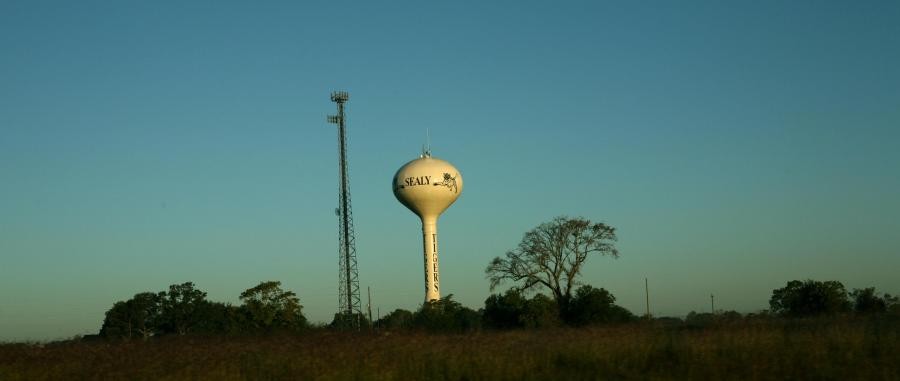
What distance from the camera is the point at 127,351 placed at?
20.2 m

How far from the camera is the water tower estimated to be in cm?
6119

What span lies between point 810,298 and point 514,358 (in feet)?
142

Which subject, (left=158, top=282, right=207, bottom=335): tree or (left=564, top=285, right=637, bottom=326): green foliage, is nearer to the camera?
(left=564, top=285, right=637, bottom=326): green foliage

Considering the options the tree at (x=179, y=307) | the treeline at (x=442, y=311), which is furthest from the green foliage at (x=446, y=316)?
the tree at (x=179, y=307)

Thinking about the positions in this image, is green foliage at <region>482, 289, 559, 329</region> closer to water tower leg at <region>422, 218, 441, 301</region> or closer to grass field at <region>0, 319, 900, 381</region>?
water tower leg at <region>422, 218, 441, 301</region>

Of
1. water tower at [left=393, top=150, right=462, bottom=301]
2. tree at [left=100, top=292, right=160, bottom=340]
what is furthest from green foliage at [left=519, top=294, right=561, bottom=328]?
tree at [left=100, top=292, right=160, bottom=340]

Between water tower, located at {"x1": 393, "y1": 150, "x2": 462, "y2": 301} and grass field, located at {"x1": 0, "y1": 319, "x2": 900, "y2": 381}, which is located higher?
water tower, located at {"x1": 393, "y1": 150, "x2": 462, "y2": 301}

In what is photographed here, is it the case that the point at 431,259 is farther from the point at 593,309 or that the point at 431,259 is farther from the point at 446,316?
the point at 593,309

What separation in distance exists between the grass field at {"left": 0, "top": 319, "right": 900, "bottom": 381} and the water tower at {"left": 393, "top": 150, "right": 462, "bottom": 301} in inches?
1587

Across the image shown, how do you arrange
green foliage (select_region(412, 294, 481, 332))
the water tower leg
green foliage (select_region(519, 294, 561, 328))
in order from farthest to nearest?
the water tower leg
green foliage (select_region(519, 294, 561, 328))
green foliage (select_region(412, 294, 481, 332))

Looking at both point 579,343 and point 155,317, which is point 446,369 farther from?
point 155,317

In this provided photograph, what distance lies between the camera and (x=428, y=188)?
201 ft

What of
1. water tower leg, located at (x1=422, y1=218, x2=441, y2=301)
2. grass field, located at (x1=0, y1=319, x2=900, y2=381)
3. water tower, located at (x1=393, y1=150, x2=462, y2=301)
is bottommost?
grass field, located at (x1=0, y1=319, x2=900, y2=381)

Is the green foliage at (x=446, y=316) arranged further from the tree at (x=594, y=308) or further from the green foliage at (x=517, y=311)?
the tree at (x=594, y=308)
